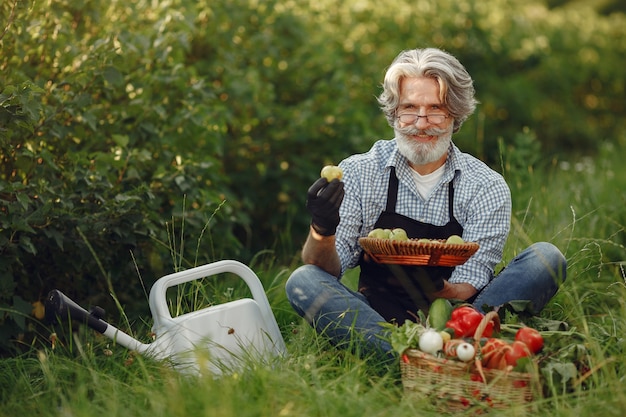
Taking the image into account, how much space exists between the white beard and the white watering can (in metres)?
0.82

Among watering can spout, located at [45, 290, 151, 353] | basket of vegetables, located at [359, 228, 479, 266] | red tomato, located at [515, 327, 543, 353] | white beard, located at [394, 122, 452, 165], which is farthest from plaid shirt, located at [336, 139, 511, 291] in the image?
watering can spout, located at [45, 290, 151, 353]

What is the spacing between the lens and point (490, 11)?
8938 millimetres

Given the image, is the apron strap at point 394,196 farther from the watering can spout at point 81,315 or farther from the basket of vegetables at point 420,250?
the watering can spout at point 81,315

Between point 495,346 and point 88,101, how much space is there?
2.04 meters

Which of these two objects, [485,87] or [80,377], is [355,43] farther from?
[80,377]

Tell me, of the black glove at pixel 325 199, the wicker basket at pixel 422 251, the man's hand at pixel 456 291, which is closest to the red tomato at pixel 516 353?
the wicker basket at pixel 422 251

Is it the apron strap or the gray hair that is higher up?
the gray hair

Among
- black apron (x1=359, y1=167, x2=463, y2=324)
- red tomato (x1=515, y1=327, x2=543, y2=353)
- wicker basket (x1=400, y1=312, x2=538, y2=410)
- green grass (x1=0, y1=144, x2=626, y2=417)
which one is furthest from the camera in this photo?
black apron (x1=359, y1=167, x2=463, y2=324)

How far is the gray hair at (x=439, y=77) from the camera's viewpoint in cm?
365

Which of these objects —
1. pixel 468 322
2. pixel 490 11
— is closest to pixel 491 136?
pixel 490 11

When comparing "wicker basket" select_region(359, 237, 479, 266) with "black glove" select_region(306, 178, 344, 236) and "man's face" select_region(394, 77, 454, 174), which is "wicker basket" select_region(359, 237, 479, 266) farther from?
"man's face" select_region(394, 77, 454, 174)

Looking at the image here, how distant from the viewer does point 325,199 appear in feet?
10.5

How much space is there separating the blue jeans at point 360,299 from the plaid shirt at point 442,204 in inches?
4.3

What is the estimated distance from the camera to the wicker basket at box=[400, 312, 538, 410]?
2875 mm
